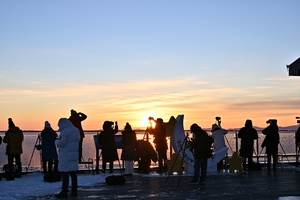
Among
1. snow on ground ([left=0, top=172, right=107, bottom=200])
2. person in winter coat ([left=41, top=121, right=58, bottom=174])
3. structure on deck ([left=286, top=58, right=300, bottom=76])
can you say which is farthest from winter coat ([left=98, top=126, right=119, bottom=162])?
structure on deck ([left=286, top=58, right=300, bottom=76])

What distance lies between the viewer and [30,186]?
45.0ft

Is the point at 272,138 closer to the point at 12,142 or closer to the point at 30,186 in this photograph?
the point at 12,142

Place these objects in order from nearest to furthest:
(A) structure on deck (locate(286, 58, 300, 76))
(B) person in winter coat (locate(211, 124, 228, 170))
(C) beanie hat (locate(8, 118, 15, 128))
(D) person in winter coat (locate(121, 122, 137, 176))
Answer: (A) structure on deck (locate(286, 58, 300, 76))
(C) beanie hat (locate(8, 118, 15, 128))
(D) person in winter coat (locate(121, 122, 137, 176))
(B) person in winter coat (locate(211, 124, 228, 170))

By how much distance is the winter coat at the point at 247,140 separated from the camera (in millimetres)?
18625

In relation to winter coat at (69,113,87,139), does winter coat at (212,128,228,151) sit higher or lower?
lower

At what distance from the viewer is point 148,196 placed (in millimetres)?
11625

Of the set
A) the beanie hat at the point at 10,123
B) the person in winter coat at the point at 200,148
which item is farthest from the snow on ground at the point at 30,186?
the person in winter coat at the point at 200,148

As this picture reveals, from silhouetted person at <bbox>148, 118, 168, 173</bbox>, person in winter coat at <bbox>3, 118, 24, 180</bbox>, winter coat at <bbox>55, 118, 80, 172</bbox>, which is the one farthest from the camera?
silhouetted person at <bbox>148, 118, 168, 173</bbox>

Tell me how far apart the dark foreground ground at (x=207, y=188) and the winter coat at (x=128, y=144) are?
74cm

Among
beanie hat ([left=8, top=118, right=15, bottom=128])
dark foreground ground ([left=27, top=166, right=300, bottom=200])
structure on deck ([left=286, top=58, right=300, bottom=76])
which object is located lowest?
dark foreground ground ([left=27, top=166, right=300, bottom=200])

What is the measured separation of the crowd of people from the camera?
11.7 m

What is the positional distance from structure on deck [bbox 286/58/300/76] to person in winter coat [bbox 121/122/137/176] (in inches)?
203

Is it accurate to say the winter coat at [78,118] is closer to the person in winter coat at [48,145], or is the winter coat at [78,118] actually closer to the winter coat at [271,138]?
the person in winter coat at [48,145]

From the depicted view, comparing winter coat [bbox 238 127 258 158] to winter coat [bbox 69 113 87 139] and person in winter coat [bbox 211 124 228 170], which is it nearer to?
person in winter coat [bbox 211 124 228 170]
